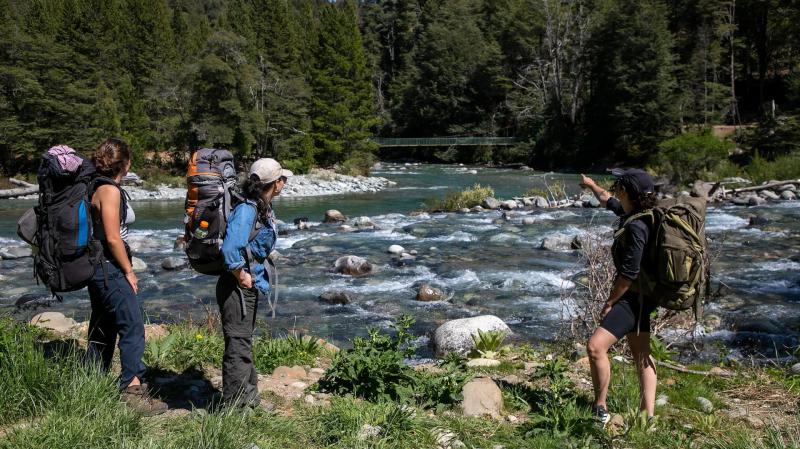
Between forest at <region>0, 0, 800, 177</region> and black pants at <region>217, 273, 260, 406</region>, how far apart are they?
72.8 ft

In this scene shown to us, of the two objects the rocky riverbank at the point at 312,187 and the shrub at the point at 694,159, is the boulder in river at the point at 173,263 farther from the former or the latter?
the shrub at the point at 694,159

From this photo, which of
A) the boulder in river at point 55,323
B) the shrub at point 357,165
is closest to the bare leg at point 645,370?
the boulder in river at point 55,323

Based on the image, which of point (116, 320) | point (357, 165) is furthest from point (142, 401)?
point (357, 165)

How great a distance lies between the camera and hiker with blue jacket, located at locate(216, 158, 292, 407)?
326 centimetres

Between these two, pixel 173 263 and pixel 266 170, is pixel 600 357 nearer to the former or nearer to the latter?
pixel 266 170

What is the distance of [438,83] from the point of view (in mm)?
52531

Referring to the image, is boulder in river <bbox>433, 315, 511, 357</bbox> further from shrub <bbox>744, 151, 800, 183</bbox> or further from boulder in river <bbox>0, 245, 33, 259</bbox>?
shrub <bbox>744, 151, 800, 183</bbox>

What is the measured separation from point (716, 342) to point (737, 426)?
321cm

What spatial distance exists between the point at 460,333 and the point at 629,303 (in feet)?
9.64

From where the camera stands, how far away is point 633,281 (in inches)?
130

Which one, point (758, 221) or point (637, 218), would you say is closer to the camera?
point (637, 218)

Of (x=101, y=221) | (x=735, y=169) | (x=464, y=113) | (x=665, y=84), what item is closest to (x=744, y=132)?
(x=665, y=84)

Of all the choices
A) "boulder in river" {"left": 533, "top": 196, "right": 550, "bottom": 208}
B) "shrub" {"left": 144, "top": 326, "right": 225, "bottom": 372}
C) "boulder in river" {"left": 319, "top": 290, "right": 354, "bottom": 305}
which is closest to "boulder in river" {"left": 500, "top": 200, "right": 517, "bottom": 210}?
"boulder in river" {"left": 533, "top": 196, "right": 550, "bottom": 208}

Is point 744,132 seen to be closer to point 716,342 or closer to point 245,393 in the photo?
point 716,342
